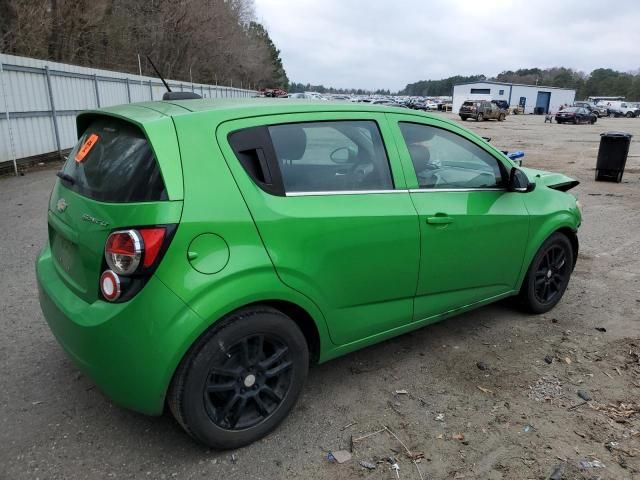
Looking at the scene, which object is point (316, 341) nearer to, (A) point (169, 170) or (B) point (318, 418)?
(B) point (318, 418)

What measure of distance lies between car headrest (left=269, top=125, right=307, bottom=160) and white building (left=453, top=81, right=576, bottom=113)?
7443 cm

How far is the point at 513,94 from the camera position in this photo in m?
76.2

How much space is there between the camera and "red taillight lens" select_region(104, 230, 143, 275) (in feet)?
7.33

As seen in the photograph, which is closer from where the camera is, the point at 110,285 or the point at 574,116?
the point at 110,285

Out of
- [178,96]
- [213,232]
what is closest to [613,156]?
[178,96]

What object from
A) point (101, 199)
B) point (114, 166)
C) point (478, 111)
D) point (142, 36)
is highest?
point (142, 36)

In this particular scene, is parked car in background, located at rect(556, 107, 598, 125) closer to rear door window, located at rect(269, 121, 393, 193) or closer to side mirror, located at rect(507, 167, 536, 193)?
side mirror, located at rect(507, 167, 536, 193)

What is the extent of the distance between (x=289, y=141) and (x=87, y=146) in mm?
1163

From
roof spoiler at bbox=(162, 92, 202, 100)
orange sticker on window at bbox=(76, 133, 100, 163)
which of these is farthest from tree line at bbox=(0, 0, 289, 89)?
orange sticker on window at bbox=(76, 133, 100, 163)

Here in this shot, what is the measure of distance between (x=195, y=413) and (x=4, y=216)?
633 cm

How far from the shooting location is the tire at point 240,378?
2.38 metres

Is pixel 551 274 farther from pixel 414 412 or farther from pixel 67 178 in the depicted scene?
pixel 67 178

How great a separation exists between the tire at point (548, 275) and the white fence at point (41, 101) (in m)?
10.4

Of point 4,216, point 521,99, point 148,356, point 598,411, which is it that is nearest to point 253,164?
point 148,356
